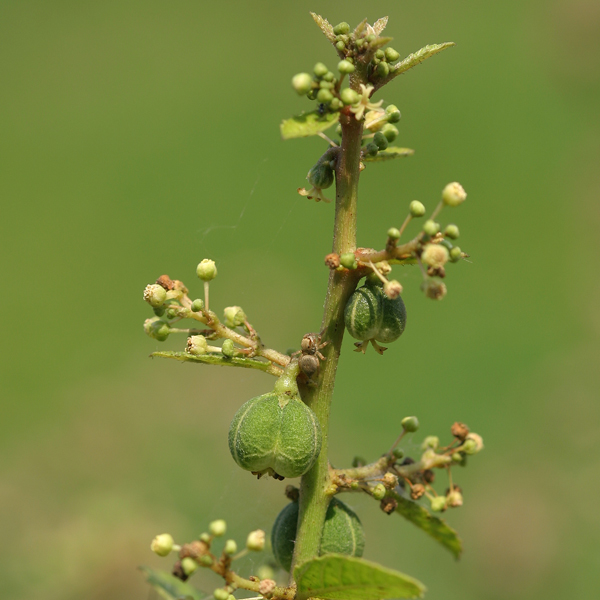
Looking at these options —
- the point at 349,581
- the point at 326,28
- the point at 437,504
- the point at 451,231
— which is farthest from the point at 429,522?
the point at 326,28

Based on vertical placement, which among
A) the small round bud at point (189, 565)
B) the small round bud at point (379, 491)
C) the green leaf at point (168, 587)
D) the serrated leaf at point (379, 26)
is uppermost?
the serrated leaf at point (379, 26)

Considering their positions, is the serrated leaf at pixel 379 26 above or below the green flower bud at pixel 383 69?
above

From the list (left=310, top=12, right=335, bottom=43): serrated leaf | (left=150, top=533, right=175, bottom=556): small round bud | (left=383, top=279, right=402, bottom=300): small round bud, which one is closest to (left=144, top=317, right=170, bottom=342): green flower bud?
(left=150, top=533, right=175, bottom=556): small round bud

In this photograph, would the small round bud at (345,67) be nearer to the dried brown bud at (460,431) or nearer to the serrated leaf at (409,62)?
the serrated leaf at (409,62)

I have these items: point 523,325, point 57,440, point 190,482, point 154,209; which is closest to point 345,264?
point 190,482

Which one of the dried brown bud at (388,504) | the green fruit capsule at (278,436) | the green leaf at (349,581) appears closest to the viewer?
the green leaf at (349,581)

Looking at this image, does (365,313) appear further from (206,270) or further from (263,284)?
(263,284)

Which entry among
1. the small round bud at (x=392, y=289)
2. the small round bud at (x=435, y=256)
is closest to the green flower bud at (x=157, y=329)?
the small round bud at (x=392, y=289)

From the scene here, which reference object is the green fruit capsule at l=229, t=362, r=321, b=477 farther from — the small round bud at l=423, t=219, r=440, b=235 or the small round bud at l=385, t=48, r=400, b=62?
the small round bud at l=385, t=48, r=400, b=62
